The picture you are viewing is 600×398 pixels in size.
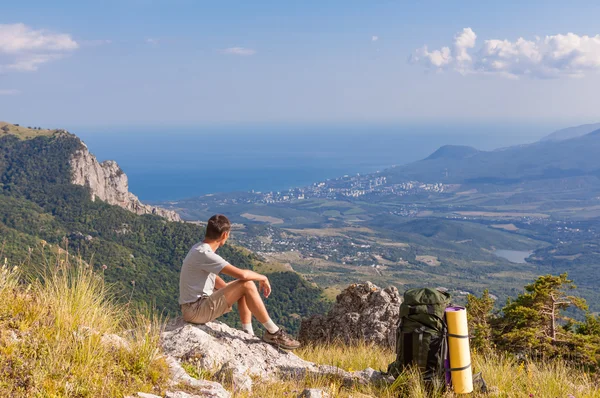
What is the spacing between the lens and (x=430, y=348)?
5234 millimetres

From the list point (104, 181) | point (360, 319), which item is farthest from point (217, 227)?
point (104, 181)

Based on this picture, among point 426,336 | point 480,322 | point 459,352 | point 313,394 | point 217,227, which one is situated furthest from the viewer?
point 480,322

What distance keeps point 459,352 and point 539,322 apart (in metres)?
6.20

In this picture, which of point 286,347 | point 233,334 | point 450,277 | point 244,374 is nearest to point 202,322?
point 233,334

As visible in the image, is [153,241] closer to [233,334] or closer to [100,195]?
[100,195]

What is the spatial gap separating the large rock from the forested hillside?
52.3 m

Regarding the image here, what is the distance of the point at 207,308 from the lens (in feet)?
21.9

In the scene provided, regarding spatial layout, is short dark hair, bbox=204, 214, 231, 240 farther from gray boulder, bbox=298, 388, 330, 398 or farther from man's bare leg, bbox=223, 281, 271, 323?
gray boulder, bbox=298, 388, 330, 398

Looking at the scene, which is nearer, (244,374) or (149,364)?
(149,364)

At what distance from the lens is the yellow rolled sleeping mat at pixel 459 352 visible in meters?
5.09

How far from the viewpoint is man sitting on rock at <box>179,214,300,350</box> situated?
6.58 metres

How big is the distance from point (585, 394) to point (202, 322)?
466 cm

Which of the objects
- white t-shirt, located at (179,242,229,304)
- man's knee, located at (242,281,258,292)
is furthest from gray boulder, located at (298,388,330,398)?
white t-shirt, located at (179,242,229,304)

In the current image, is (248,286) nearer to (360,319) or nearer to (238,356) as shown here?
(238,356)
